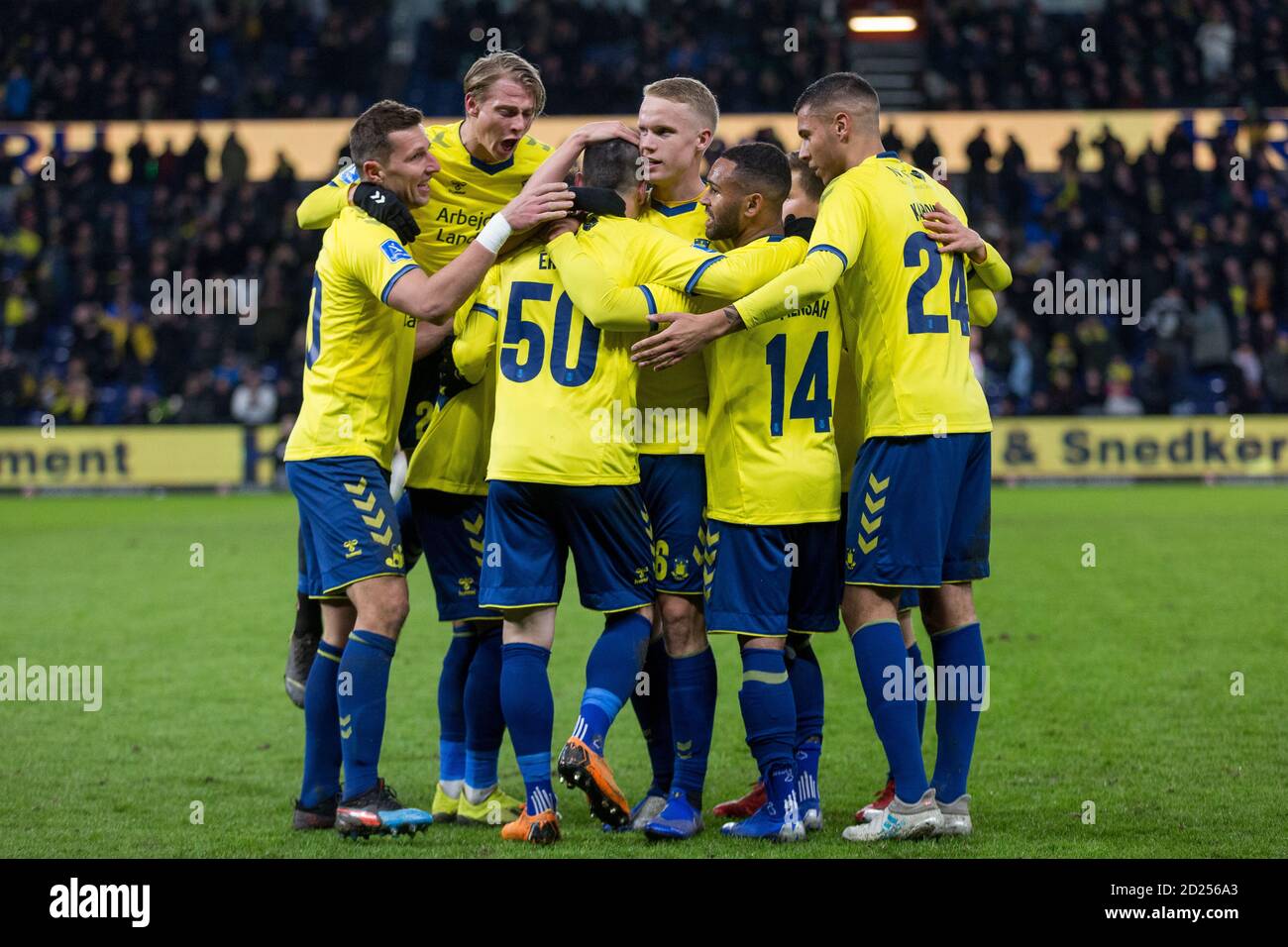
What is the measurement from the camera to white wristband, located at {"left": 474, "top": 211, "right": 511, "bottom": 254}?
17.6 feet

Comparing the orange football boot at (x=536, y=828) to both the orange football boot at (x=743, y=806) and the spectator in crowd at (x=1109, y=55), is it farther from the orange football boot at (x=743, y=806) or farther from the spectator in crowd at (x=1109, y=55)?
the spectator in crowd at (x=1109, y=55)

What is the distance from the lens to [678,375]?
5.70 meters

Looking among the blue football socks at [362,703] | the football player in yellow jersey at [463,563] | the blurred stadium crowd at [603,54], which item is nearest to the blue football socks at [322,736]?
the blue football socks at [362,703]

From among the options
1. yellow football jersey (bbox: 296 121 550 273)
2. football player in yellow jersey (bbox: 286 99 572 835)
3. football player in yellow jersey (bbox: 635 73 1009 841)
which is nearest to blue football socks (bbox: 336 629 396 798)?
football player in yellow jersey (bbox: 286 99 572 835)

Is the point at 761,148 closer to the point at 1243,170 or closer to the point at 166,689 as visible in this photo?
the point at 166,689

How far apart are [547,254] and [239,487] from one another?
1661 cm

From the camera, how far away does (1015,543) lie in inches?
563

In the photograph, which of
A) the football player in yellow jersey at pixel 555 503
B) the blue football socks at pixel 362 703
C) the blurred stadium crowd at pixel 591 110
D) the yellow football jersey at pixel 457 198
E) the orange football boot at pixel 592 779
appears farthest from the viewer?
the blurred stadium crowd at pixel 591 110

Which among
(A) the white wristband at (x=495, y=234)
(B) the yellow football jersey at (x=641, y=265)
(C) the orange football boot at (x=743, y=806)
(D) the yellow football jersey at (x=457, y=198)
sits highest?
(D) the yellow football jersey at (x=457, y=198)

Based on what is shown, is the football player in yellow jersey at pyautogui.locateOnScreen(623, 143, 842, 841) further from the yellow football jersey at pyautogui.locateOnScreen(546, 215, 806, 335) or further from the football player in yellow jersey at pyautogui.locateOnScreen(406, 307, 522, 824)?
the football player in yellow jersey at pyautogui.locateOnScreen(406, 307, 522, 824)

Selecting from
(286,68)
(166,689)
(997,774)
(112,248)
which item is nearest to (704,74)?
(286,68)

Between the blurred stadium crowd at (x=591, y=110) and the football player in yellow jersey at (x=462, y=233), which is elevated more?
the blurred stadium crowd at (x=591, y=110)

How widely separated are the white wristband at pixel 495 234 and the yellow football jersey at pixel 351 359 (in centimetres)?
30

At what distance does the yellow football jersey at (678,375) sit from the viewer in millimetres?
5688
